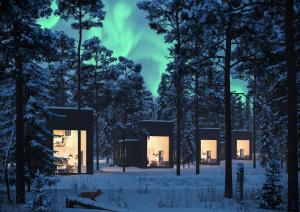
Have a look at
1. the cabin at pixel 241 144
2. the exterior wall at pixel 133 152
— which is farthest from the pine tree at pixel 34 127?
the cabin at pixel 241 144

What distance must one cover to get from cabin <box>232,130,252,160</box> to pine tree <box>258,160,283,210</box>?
6266 centimetres

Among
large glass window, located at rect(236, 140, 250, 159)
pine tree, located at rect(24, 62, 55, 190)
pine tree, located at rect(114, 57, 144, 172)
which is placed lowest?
large glass window, located at rect(236, 140, 250, 159)

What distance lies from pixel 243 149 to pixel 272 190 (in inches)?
2586

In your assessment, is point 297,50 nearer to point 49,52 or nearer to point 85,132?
point 49,52

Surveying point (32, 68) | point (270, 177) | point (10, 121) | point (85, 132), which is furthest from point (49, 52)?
point (85, 132)

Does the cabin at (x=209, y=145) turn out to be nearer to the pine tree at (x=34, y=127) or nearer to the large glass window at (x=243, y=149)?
the large glass window at (x=243, y=149)

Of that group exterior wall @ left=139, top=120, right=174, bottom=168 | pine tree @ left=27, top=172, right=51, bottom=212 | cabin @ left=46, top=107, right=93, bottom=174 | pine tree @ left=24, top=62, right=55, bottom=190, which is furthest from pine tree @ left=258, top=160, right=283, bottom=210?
exterior wall @ left=139, top=120, right=174, bottom=168

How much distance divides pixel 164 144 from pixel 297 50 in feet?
111

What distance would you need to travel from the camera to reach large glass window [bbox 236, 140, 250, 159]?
7906 centimetres

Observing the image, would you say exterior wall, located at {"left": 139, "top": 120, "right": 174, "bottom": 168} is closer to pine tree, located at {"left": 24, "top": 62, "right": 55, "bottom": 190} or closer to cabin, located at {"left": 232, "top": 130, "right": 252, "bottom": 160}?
cabin, located at {"left": 232, "top": 130, "right": 252, "bottom": 160}

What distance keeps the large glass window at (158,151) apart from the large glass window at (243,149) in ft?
96.3

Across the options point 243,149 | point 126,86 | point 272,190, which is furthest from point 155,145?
point 272,190

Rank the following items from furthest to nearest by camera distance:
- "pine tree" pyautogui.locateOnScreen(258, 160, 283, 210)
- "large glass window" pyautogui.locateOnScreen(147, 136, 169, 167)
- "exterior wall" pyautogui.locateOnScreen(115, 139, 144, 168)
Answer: "exterior wall" pyautogui.locateOnScreen(115, 139, 144, 168) → "large glass window" pyautogui.locateOnScreen(147, 136, 169, 167) → "pine tree" pyautogui.locateOnScreen(258, 160, 283, 210)

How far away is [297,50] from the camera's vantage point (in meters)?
19.1
